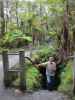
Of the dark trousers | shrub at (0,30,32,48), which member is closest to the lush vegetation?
shrub at (0,30,32,48)

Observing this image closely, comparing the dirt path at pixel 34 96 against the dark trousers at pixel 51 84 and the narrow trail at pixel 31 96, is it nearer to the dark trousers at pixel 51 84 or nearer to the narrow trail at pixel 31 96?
the narrow trail at pixel 31 96

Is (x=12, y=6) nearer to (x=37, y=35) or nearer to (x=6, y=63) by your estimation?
(x=37, y=35)

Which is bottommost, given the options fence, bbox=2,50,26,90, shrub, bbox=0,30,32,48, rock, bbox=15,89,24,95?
shrub, bbox=0,30,32,48

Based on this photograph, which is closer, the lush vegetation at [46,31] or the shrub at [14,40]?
the lush vegetation at [46,31]

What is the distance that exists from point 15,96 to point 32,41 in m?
16.6

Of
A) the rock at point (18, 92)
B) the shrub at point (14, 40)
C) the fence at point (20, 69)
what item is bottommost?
the shrub at point (14, 40)

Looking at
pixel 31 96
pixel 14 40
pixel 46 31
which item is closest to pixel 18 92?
pixel 31 96

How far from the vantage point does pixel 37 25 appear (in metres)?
21.8

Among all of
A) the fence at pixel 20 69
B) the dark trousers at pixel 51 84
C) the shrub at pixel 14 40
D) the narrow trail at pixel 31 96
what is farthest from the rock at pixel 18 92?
the shrub at pixel 14 40

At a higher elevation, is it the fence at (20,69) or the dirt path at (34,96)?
the fence at (20,69)

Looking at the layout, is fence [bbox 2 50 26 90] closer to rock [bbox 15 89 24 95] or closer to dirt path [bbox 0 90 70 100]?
rock [bbox 15 89 24 95]

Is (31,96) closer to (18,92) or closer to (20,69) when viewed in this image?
(18,92)

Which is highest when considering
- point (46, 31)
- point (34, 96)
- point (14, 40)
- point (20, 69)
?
point (46, 31)

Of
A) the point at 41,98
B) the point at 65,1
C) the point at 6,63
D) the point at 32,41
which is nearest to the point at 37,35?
the point at 32,41
